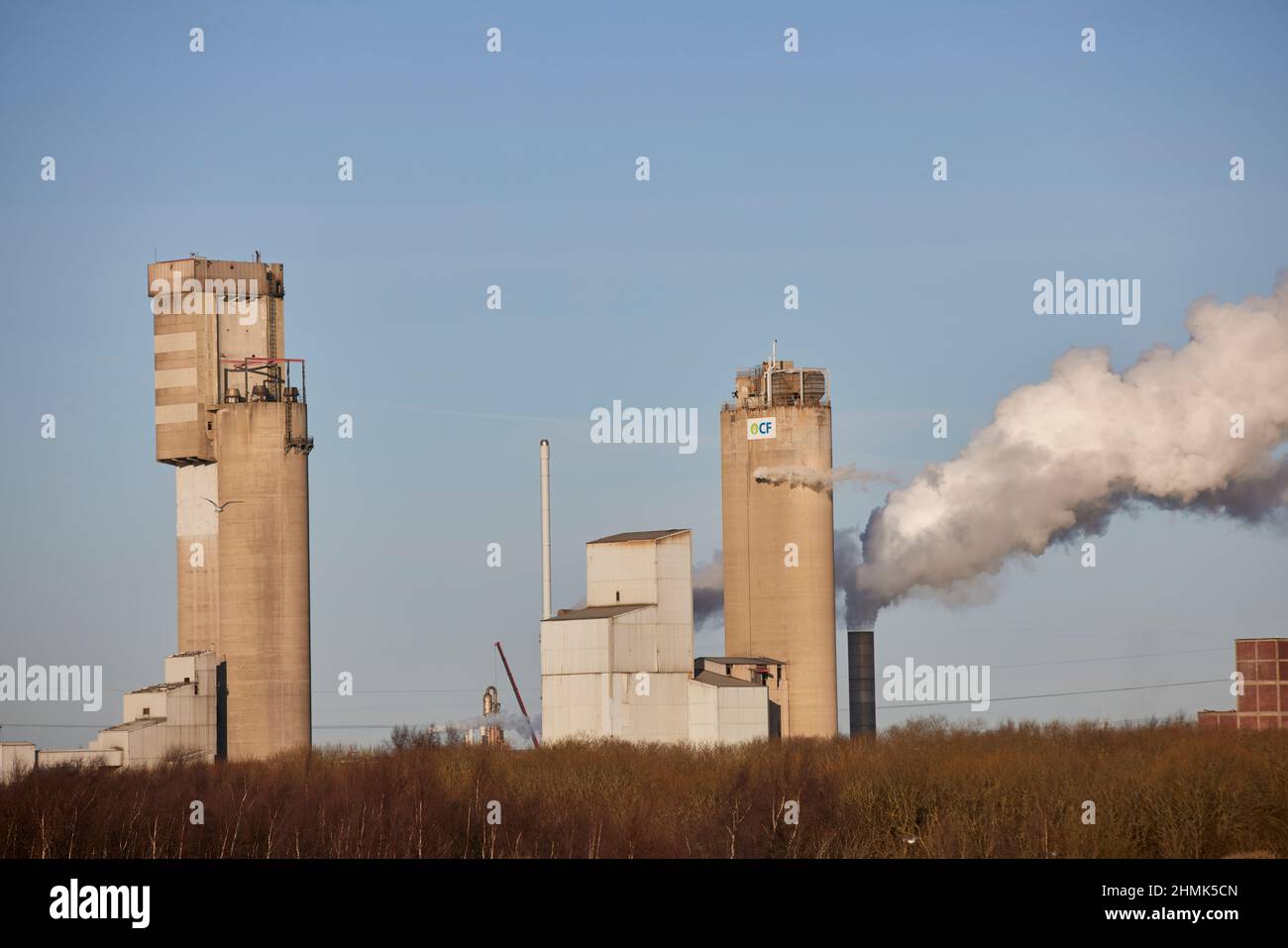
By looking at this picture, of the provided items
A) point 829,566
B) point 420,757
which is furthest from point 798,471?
point 420,757

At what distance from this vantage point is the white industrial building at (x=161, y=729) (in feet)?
266

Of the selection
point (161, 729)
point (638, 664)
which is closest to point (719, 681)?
point (638, 664)

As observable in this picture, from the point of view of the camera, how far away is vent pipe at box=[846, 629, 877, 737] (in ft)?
295

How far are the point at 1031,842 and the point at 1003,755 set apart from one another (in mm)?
17690

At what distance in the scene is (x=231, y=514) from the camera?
92.6 meters

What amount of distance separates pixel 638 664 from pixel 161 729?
25.0 m

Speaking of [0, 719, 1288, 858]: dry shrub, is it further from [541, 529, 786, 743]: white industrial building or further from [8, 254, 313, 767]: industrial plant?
[8, 254, 313, 767]: industrial plant

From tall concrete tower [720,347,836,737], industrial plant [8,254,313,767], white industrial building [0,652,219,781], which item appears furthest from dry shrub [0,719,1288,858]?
industrial plant [8,254,313,767]

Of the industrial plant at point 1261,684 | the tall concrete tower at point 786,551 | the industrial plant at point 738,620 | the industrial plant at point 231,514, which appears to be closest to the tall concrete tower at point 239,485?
the industrial plant at point 231,514

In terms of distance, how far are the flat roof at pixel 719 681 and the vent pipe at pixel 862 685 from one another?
13.5 meters

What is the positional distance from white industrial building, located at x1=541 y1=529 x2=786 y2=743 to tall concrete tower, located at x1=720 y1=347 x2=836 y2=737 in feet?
33.2

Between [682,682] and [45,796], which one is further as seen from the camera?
[682,682]
